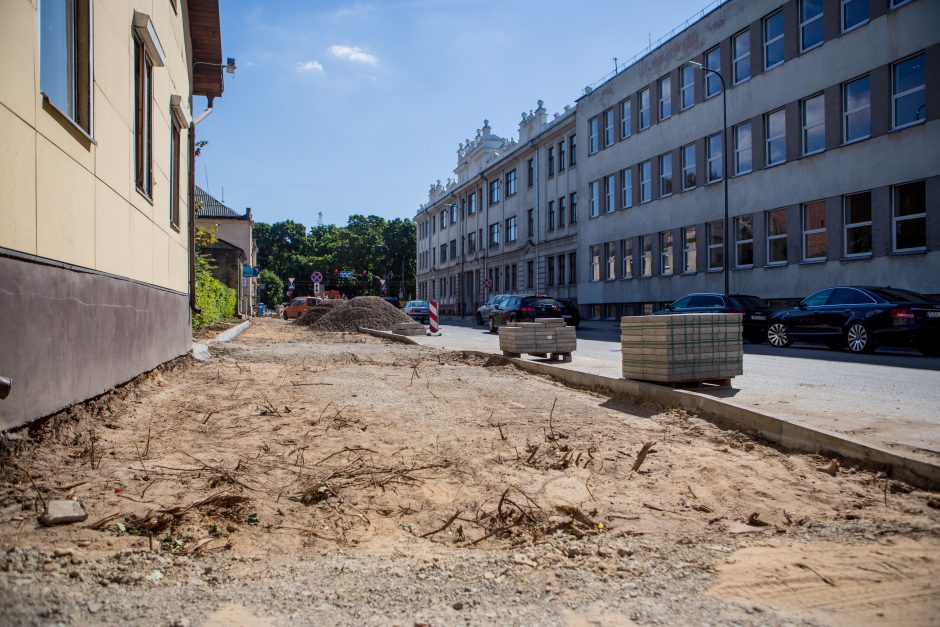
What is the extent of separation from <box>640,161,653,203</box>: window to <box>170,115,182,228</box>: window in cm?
2466

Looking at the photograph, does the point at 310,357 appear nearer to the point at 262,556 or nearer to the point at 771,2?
the point at 262,556

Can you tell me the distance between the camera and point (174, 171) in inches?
439

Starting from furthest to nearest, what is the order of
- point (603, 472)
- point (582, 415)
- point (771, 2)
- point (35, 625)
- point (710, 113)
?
point (710, 113), point (771, 2), point (582, 415), point (603, 472), point (35, 625)

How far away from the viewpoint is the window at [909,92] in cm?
1886

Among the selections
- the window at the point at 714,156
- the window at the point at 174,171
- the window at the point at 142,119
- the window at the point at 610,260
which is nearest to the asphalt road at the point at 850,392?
the window at the point at 142,119

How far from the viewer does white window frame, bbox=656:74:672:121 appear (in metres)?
30.2

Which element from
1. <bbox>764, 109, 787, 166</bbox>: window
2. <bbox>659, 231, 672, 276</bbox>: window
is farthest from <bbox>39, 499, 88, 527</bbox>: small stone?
<bbox>659, 231, 672, 276</bbox>: window

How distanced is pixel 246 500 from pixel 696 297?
17.9 meters

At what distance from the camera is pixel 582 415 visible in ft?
22.4

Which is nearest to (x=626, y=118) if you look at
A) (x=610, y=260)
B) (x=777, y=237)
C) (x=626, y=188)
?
(x=626, y=188)

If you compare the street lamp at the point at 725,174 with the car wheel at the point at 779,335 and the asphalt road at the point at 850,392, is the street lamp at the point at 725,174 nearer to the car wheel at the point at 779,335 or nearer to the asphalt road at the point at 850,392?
the car wheel at the point at 779,335

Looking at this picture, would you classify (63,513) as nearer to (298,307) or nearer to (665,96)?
(665,96)

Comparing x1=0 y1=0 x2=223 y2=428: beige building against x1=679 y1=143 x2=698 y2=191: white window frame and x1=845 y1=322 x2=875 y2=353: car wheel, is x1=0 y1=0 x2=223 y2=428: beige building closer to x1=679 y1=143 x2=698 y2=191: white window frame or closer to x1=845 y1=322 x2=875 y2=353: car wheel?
x1=845 y1=322 x2=875 y2=353: car wheel

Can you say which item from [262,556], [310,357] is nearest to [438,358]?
[310,357]
